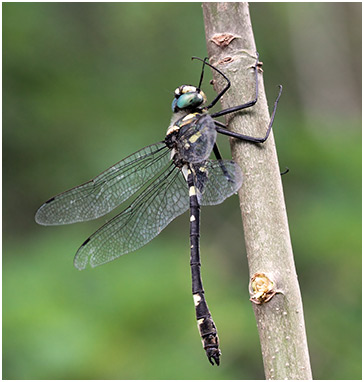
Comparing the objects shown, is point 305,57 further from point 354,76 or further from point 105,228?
point 105,228

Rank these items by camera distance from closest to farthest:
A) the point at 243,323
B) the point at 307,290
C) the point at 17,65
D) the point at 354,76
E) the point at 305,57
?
the point at 243,323, the point at 307,290, the point at 17,65, the point at 305,57, the point at 354,76

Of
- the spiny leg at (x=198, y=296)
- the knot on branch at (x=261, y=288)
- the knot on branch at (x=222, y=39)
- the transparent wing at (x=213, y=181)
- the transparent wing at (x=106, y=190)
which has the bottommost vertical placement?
the knot on branch at (x=261, y=288)

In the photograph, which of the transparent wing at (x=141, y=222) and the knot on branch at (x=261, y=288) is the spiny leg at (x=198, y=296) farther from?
the knot on branch at (x=261, y=288)

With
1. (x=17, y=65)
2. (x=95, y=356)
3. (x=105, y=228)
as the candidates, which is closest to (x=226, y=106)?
(x=105, y=228)

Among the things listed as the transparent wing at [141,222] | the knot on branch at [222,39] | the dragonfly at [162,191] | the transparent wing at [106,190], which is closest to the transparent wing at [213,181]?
the dragonfly at [162,191]

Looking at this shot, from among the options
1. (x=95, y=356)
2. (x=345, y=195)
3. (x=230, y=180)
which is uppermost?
(x=345, y=195)

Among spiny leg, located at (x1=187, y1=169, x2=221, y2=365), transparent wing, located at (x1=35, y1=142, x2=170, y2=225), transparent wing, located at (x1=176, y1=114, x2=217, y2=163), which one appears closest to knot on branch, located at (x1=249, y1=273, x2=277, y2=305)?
spiny leg, located at (x1=187, y1=169, x2=221, y2=365)

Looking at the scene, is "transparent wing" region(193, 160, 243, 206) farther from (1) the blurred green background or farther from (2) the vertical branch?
(1) the blurred green background
